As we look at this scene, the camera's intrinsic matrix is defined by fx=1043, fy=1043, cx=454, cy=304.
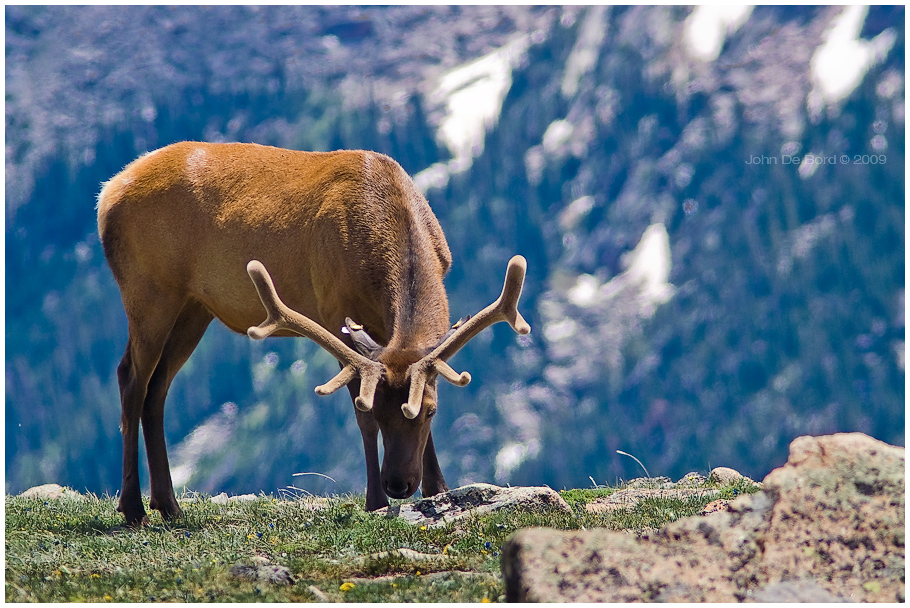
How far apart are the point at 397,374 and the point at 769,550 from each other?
136 inches

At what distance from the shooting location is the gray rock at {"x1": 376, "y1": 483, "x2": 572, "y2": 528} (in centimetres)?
759

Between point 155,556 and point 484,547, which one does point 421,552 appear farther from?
point 155,556

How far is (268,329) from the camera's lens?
7738mm

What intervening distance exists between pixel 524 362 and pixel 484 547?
327 feet

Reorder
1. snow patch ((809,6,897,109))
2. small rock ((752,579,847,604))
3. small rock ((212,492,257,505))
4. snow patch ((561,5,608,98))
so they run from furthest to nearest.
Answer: snow patch ((561,5,608,98)) → snow patch ((809,6,897,109)) → small rock ((212,492,257,505)) → small rock ((752,579,847,604))

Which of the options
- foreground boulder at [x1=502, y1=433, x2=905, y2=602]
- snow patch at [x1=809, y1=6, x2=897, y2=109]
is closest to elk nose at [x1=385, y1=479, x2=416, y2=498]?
foreground boulder at [x1=502, y1=433, x2=905, y2=602]

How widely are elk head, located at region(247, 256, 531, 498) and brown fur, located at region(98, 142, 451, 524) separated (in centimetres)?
49

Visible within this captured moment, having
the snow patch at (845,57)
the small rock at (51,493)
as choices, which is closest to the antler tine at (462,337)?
the small rock at (51,493)

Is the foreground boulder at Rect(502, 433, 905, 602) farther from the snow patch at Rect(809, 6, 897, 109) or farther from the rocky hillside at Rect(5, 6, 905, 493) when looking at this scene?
the snow patch at Rect(809, 6, 897, 109)

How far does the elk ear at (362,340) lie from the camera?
7739mm

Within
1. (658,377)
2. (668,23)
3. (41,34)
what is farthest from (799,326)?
(41,34)

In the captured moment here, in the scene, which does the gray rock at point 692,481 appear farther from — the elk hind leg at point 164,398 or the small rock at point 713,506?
the elk hind leg at point 164,398

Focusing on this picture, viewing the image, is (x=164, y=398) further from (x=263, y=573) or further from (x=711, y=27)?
(x=711, y=27)

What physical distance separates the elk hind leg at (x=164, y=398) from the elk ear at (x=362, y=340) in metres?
1.94
